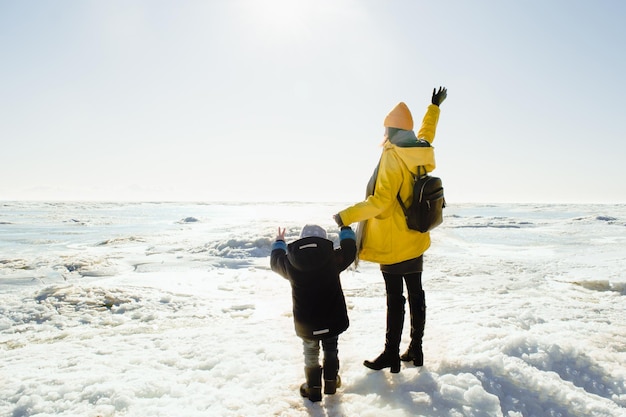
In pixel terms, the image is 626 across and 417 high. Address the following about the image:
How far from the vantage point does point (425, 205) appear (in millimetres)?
2480

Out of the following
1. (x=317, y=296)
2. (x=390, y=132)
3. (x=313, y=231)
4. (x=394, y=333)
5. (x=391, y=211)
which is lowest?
(x=394, y=333)

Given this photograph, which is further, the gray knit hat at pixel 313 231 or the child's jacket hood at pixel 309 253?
the gray knit hat at pixel 313 231

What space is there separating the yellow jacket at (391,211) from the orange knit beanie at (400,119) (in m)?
0.14

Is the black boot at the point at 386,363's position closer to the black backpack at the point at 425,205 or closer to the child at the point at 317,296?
the child at the point at 317,296

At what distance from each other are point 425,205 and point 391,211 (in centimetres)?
23

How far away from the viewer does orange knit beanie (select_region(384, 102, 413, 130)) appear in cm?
259

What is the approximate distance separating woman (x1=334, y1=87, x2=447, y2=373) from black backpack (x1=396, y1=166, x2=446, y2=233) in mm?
65

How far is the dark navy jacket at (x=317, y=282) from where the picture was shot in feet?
7.62

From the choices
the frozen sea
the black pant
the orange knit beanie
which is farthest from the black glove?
the frozen sea

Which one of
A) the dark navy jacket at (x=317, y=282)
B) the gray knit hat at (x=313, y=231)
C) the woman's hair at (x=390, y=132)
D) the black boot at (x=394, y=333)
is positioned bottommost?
the black boot at (x=394, y=333)

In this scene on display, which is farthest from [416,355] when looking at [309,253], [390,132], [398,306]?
[390,132]

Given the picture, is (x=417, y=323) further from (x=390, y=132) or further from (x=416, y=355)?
(x=390, y=132)

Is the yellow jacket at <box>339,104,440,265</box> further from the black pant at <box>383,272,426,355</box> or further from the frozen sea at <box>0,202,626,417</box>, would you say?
the frozen sea at <box>0,202,626,417</box>

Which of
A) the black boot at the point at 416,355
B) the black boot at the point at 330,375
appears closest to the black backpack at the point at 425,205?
the black boot at the point at 416,355
